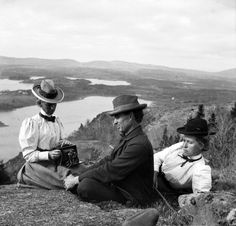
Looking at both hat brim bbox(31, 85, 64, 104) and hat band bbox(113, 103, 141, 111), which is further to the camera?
hat brim bbox(31, 85, 64, 104)

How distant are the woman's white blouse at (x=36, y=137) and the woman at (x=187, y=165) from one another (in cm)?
150

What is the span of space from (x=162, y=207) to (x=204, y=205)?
2.85ft

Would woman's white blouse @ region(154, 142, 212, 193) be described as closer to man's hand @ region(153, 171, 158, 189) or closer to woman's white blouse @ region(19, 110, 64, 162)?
man's hand @ region(153, 171, 158, 189)

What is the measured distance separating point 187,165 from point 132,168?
2.58 feet

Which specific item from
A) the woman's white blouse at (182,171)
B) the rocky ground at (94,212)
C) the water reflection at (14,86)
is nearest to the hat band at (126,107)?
the woman's white blouse at (182,171)

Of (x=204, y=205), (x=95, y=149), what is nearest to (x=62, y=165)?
(x=204, y=205)

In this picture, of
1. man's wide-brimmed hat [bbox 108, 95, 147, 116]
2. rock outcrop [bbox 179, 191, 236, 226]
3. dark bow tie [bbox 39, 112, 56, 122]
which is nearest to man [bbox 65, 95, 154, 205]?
man's wide-brimmed hat [bbox 108, 95, 147, 116]

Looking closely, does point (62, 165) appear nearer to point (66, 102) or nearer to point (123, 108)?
point (123, 108)

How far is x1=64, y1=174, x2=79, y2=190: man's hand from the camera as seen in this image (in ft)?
18.3

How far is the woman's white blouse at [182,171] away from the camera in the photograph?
5309mm

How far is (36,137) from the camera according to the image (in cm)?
605

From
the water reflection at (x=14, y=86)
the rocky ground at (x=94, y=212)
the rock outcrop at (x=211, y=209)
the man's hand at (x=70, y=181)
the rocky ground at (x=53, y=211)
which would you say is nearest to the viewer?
the rock outcrop at (x=211, y=209)

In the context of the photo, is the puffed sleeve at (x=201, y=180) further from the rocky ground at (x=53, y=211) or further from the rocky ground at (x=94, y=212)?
the rocky ground at (x=53, y=211)

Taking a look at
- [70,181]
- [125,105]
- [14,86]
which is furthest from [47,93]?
[14,86]
